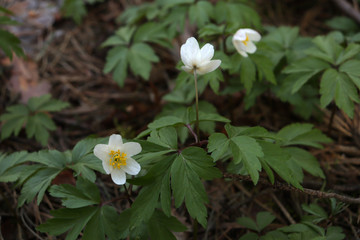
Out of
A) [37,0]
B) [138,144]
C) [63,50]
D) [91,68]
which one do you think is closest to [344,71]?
[138,144]

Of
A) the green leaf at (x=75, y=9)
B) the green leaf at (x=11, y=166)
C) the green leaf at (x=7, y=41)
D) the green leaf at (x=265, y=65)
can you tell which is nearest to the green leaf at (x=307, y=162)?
the green leaf at (x=265, y=65)

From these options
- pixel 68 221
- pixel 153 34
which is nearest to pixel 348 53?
pixel 153 34

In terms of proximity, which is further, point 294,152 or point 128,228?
point 294,152

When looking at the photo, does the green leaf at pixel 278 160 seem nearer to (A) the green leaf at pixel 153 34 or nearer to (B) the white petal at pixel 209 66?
(B) the white petal at pixel 209 66

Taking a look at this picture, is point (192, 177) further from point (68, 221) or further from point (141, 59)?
point (141, 59)

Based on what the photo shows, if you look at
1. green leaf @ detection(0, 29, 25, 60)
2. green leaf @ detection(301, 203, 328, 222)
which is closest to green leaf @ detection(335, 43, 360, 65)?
green leaf @ detection(301, 203, 328, 222)

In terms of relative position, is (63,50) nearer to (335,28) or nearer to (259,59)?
(259,59)
